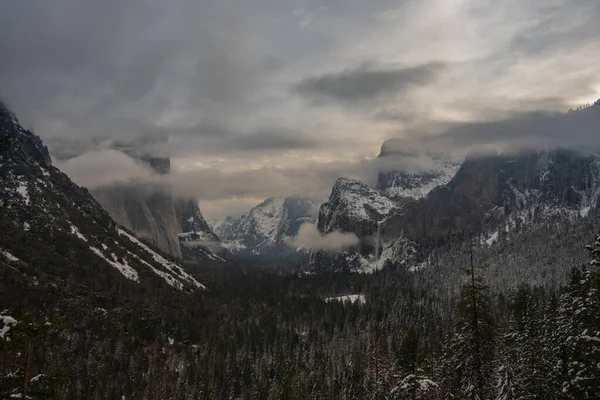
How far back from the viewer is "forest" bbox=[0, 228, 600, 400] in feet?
101

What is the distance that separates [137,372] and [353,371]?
205 ft

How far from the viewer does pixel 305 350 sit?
16100 centimetres

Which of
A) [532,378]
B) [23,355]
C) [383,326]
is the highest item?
[23,355]

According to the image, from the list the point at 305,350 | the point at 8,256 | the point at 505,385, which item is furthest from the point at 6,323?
the point at 8,256

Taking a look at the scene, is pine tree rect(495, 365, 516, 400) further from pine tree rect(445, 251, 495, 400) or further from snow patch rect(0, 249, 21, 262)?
snow patch rect(0, 249, 21, 262)

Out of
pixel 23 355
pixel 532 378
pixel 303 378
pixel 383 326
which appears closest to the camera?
pixel 23 355

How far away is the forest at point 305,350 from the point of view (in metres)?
30.7

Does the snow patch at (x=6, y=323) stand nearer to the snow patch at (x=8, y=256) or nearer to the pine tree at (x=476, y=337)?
the pine tree at (x=476, y=337)

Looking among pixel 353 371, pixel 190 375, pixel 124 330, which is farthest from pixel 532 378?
pixel 124 330

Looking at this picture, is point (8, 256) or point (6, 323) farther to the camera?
point (8, 256)

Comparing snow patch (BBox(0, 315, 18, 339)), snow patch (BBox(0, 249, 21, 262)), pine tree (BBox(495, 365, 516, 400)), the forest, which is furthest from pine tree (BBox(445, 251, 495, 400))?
snow patch (BBox(0, 249, 21, 262))

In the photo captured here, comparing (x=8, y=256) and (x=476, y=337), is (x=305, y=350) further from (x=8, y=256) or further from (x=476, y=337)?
(x=476, y=337)

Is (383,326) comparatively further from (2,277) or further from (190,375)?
(2,277)

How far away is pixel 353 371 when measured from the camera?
399 feet
